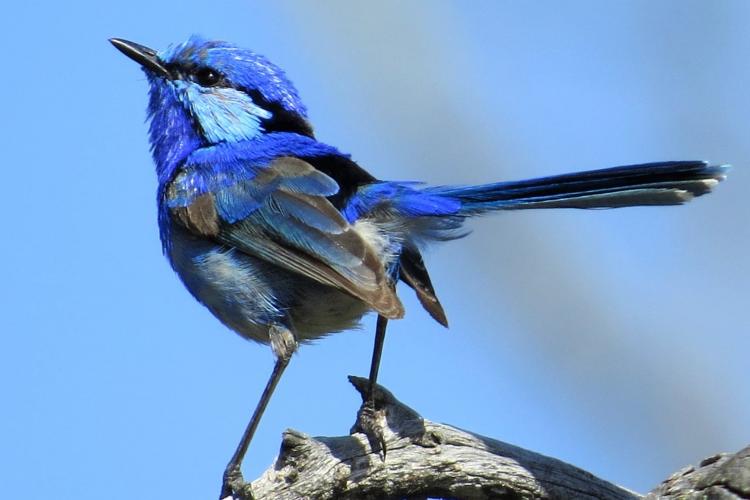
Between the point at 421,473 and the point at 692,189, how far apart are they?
1762mm

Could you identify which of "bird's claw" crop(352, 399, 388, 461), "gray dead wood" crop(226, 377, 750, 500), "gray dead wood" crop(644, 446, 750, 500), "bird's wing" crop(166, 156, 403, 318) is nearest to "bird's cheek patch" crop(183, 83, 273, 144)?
"bird's wing" crop(166, 156, 403, 318)

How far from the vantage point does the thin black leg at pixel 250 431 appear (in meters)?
5.32

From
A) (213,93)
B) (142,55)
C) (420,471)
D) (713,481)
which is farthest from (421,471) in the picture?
(142,55)

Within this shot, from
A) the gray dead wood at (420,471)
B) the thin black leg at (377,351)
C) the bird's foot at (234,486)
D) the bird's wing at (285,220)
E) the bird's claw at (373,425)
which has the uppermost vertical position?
the bird's wing at (285,220)

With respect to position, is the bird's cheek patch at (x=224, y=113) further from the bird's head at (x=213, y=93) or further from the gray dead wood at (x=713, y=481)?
the gray dead wood at (x=713, y=481)

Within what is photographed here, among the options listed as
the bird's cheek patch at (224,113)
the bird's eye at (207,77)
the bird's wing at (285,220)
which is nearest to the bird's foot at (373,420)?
the bird's wing at (285,220)

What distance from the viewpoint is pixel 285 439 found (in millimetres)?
5027

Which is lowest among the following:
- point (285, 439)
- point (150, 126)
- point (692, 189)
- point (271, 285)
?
point (285, 439)

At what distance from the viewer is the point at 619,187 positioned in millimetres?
5430

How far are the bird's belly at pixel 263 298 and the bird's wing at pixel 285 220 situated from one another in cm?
10

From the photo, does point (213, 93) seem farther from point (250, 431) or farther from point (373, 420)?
point (373, 420)

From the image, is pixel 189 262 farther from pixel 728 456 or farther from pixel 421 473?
pixel 728 456

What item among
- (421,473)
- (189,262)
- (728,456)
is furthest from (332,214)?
(728,456)

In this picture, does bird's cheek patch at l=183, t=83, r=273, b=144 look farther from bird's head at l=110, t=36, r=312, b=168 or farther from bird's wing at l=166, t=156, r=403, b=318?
bird's wing at l=166, t=156, r=403, b=318
